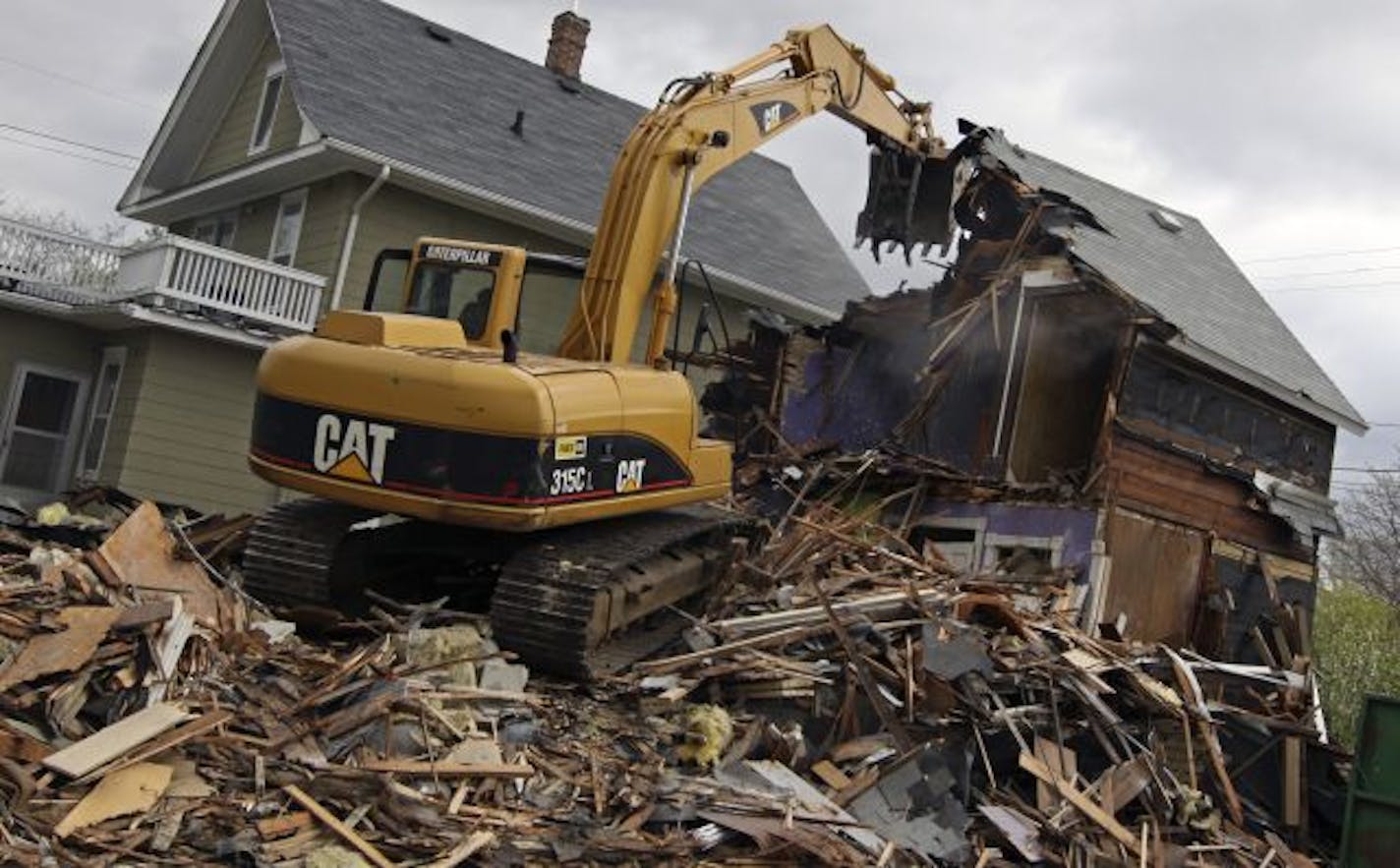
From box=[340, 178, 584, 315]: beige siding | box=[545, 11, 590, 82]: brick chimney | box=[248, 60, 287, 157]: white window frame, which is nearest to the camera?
box=[340, 178, 584, 315]: beige siding

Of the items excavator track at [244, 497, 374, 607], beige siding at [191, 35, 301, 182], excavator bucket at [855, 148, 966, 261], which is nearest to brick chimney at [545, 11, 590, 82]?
beige siding at [191, 35, 301, 182]

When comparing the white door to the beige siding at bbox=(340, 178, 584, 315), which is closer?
the beige siding at bbox=(340, 178, 584, 315)

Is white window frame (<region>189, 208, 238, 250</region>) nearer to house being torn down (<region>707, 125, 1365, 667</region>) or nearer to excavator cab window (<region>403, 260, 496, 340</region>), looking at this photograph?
house being torn down (<region>707, 125, 1365, 667</region>)

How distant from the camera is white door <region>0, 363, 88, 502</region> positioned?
68.2ft

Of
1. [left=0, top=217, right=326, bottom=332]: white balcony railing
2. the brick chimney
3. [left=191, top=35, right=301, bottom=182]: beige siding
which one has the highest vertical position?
the brick chimney

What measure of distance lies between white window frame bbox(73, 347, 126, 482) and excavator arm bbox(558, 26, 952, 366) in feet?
41.6

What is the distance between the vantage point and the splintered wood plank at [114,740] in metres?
5.67

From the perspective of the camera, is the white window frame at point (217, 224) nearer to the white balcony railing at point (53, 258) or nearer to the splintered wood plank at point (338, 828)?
the white balcony railing at point (53, 258)

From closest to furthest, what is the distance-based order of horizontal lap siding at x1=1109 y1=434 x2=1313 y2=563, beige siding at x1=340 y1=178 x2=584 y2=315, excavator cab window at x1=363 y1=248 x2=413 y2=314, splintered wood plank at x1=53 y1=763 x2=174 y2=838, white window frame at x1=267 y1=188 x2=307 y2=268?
splintered wood plank at x1=53 y1=763 x2=174 y2=838
excavator cab window at x1=363 y1=248 x2=413 y2=314
horizontal lap siding at x1=1109 y1=434 x2=1313 y2=563
beige siding at x1=340 y1=178 x2=584 y2=315
white window frame at x1=267 y1=188 x2=307 y2=268

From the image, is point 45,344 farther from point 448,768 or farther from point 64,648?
point 448,768

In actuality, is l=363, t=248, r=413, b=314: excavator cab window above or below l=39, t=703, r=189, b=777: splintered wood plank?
above

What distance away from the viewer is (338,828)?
224 inches

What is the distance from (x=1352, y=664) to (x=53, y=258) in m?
19.6

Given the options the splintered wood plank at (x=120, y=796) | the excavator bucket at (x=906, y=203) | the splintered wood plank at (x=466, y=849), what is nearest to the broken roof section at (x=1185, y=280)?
the excavator bucket at (x=906, y=203)
